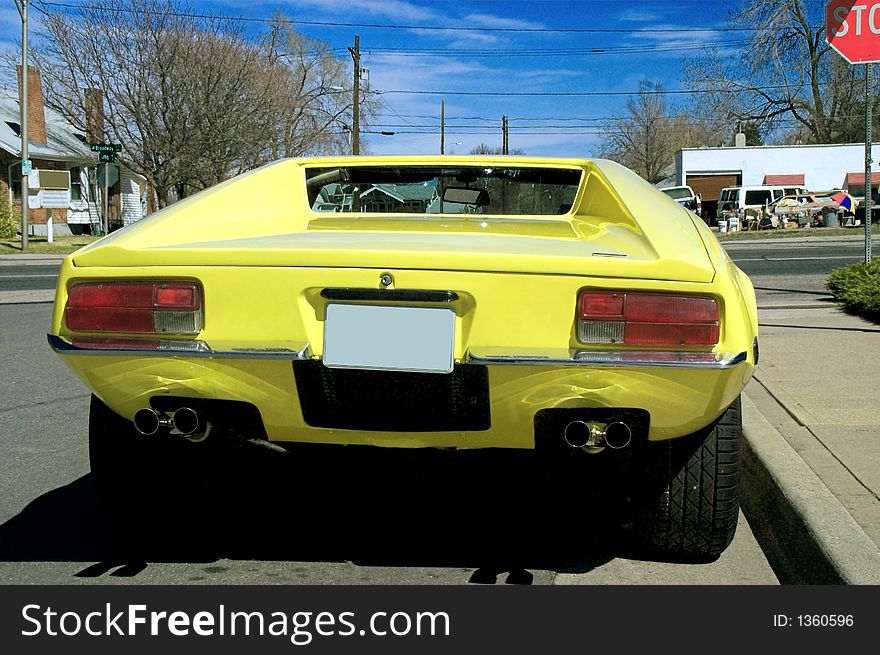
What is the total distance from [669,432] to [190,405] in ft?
4.39

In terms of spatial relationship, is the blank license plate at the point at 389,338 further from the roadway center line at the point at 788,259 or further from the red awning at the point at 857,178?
the red awning at the point at 857,178

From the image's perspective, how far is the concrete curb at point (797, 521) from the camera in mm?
2855

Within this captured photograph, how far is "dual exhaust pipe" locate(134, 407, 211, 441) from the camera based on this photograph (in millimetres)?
2830

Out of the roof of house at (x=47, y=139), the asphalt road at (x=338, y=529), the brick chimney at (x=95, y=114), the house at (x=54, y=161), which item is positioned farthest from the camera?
the roof of house at (x=47, y=139)

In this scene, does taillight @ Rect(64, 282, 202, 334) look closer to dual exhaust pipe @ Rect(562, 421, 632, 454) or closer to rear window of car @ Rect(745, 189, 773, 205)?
dual exhaust pipe @ Rect(562, 421, 632, 454)

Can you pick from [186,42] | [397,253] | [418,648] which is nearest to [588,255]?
[397,253]

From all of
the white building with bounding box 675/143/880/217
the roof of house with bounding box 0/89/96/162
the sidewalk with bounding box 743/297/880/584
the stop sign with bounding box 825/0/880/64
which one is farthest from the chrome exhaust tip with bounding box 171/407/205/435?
the white building with bounding box 675/143/880/217

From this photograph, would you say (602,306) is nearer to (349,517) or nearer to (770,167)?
(349,517)

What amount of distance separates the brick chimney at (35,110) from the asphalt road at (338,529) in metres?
41.8

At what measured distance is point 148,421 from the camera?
2.83 meters

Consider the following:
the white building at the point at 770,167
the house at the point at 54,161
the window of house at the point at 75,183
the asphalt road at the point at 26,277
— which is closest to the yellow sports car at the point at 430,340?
the asphalt road at the point at 26,277

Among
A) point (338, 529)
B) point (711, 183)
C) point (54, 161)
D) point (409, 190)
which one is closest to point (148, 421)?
point (338, 529)

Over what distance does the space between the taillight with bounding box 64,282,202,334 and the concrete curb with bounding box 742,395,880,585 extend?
193cm

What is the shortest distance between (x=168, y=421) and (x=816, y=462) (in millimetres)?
2475
